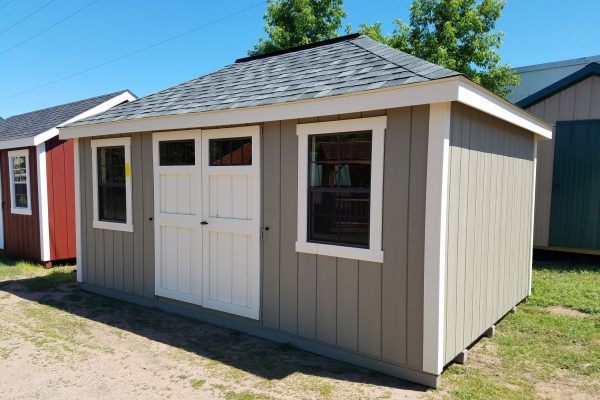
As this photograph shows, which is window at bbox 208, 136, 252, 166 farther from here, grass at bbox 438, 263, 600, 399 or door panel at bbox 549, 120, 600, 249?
door panel at bbox 549, 120, 600, 249

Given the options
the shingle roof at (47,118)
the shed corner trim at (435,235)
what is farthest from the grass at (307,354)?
the shingle roof at (47,118)

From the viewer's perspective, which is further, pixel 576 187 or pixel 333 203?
pixel 576 187

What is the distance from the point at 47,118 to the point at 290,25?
8976 millimetres

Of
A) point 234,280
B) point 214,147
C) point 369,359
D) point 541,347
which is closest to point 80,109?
point 214,147

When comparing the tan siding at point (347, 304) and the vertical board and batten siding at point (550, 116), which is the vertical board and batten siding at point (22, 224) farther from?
the vertical board and batten siding at point (550, 116)

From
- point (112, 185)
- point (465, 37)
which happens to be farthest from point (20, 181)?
point (465, 37)

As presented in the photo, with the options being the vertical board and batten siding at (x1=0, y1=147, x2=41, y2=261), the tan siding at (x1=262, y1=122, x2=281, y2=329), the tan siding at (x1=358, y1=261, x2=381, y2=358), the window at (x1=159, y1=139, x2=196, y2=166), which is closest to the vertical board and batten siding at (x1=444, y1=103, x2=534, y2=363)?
the tan siding at (x1=358, y1=261, x2=381, y2=358)

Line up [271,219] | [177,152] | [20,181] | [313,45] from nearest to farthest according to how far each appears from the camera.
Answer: [271,219] < [177,152] < [313,45] < [20,181]

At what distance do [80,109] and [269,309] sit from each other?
7549 mm

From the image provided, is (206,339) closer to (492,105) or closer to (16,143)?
(492,105)

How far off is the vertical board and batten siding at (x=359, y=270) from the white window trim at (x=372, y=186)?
2.2 inches

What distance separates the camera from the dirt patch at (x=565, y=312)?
5148mm

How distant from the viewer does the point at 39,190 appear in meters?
8.09

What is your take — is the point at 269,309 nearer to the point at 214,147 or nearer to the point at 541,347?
the point at 214,147
